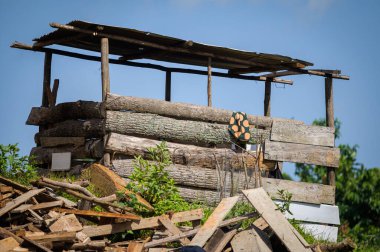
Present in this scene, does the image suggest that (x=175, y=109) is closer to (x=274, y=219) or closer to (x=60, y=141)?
(x=60, y=141)

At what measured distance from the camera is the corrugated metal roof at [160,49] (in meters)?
15.8

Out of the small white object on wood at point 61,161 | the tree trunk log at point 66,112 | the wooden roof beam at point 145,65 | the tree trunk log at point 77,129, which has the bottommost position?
the small white object on wood at point 61,161

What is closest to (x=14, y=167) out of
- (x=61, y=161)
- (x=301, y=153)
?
(x=61, y=161)

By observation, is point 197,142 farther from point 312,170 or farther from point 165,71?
point 312,170

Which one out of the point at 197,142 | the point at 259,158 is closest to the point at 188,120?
the point at 197,142

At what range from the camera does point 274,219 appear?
1233cm

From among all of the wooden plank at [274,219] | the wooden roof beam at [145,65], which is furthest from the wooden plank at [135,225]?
the wooden roof beam at [145,65]

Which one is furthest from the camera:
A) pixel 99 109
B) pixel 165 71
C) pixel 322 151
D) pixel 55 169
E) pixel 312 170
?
pixel 312 170

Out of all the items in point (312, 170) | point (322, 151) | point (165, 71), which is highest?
point (165, 71)

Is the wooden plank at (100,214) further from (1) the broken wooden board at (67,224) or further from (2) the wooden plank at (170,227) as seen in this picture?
(2) the wooden plank at (170,227)

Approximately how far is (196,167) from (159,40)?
3291mm

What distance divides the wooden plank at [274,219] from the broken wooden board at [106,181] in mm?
2030

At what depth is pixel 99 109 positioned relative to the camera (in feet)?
50.6

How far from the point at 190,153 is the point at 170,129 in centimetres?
75
